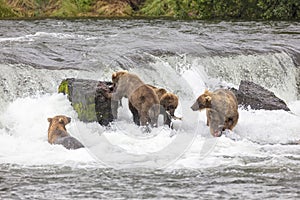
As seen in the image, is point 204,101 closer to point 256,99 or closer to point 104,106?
point 104,106

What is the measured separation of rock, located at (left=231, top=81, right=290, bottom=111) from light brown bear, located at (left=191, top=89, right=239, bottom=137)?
178cm

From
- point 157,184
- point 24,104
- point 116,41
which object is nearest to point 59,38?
point 116,41

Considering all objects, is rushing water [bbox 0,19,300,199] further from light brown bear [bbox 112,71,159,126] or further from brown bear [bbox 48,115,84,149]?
light brown bear [bbox 112,71,159,126]

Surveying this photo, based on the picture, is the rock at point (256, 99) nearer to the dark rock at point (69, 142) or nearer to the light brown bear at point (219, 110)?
the light brown bear at point (219, 110)

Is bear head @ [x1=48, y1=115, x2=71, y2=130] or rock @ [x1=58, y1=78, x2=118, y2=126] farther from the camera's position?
rock @ [x1=58, y1=78, x2=118, y2=126]

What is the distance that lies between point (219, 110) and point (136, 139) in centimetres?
149

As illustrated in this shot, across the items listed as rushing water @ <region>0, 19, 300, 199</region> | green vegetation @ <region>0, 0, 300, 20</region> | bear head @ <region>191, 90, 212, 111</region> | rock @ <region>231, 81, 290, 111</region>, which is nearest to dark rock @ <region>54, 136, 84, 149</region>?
rushing water @ <region>0, 19, 300, 199</region>

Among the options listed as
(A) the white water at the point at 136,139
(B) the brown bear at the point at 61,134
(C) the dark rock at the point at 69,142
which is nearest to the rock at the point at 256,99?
(A) the white water at the point at 136,139

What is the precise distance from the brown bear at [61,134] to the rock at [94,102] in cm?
90

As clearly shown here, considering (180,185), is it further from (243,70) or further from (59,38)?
(59,38)

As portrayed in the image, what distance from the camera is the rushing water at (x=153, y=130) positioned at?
994 centimetres

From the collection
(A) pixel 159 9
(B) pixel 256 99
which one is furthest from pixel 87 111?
(A) pixel 159 9

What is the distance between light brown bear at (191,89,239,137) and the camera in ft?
42.8

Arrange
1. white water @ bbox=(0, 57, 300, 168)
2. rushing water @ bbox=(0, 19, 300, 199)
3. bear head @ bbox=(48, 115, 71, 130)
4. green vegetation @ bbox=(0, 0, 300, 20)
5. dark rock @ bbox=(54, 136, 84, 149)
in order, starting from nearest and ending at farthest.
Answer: rushing water @ bbox=(0, 19, 300, 199) < white water @ bbox=(0, 57, 300, 168) < dark rock @ bbox=(54, 136, 84, 149) < bear head @ bbox=(48, 115, 71, 130) < green vegetation @ bbox=(0, 0, 300, 20)
